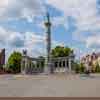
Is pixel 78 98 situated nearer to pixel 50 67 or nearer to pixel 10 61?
pixel 50 67

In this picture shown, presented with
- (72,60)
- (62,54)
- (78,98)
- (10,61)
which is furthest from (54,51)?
(78,98)

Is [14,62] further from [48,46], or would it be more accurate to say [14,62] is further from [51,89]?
[51,89]

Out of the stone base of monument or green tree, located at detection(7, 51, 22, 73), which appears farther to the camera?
green tree, located at detection(7, 51, 22, 73)

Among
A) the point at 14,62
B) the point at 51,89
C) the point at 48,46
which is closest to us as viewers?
the point at 51,89

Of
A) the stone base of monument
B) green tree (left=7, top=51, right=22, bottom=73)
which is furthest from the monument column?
green tree (left=7, top=51, right=22, bottom=73)

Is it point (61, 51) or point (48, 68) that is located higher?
point (61, 51)

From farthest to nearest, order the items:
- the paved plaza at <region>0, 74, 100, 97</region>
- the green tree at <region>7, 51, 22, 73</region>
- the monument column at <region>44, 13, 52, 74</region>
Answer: the green tree at <region>7, 51, 22, 73</region> → the monument column at <region>44, 13, 52, 74</region> → the paved plaza at <region>0, 74, 100, 97</region>

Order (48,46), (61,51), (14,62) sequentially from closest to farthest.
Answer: (48,46), (61,51), (14,62)

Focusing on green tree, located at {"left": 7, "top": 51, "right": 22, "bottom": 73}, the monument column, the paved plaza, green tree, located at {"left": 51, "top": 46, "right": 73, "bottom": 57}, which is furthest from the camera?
green tree, located at {"left": 7, "top": 51, "right": 22, "bottom": 73}

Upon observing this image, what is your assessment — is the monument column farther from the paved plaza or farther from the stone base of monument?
the paved plaza

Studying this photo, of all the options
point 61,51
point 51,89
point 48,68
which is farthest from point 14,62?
point 51,89

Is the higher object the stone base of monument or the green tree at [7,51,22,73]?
the green tree at [7,51,22,73]

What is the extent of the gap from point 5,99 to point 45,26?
48615mm

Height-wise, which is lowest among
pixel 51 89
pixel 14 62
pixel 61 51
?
pixel 51 89
